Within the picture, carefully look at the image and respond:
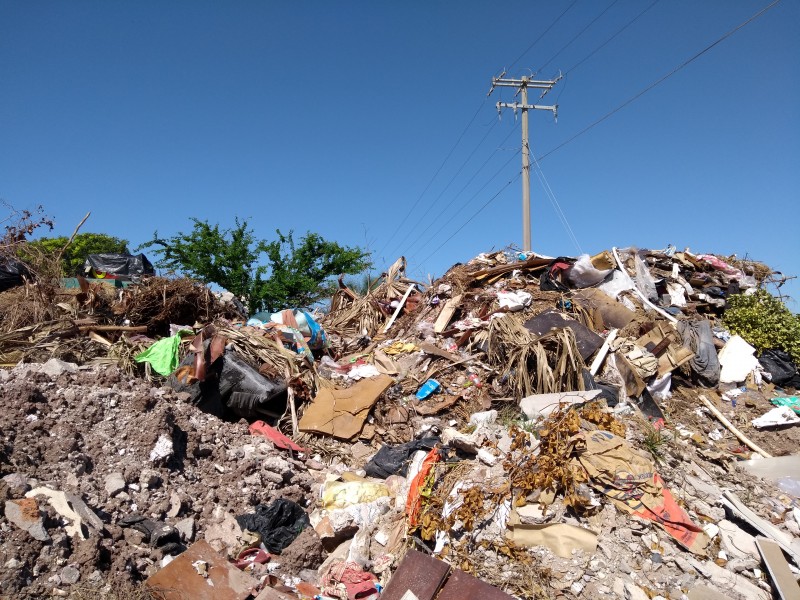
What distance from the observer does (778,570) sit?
357 cm

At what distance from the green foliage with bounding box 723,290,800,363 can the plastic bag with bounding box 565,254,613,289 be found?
2.09 meters

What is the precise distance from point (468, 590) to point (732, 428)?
4.91 meters

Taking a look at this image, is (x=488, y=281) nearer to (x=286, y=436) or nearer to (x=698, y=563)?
(x=286, y=436)

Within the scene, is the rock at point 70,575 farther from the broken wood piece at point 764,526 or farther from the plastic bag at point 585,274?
the plastic bag at point 585,274

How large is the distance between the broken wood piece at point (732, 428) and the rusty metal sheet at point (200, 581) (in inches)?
226

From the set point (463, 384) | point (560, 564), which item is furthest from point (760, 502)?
point (463, 384)

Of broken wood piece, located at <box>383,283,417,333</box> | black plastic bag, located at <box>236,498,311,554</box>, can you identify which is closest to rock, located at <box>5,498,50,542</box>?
black plastic bag, located at <box>236,498,311,554</box>

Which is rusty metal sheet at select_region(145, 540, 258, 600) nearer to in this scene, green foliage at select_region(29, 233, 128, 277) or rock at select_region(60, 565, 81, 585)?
rock at select_region(60, 565, 81, 585)

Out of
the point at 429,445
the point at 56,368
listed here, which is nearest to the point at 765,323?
the point at 429,445

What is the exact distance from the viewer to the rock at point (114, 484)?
443cm

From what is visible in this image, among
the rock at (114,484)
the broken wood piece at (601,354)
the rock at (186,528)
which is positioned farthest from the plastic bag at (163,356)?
the broken wood piece at (601,354)

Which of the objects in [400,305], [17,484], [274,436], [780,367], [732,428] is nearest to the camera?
[17,484]

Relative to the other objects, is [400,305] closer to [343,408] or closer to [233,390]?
[343,408]

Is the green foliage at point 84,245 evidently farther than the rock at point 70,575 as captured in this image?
Yes
